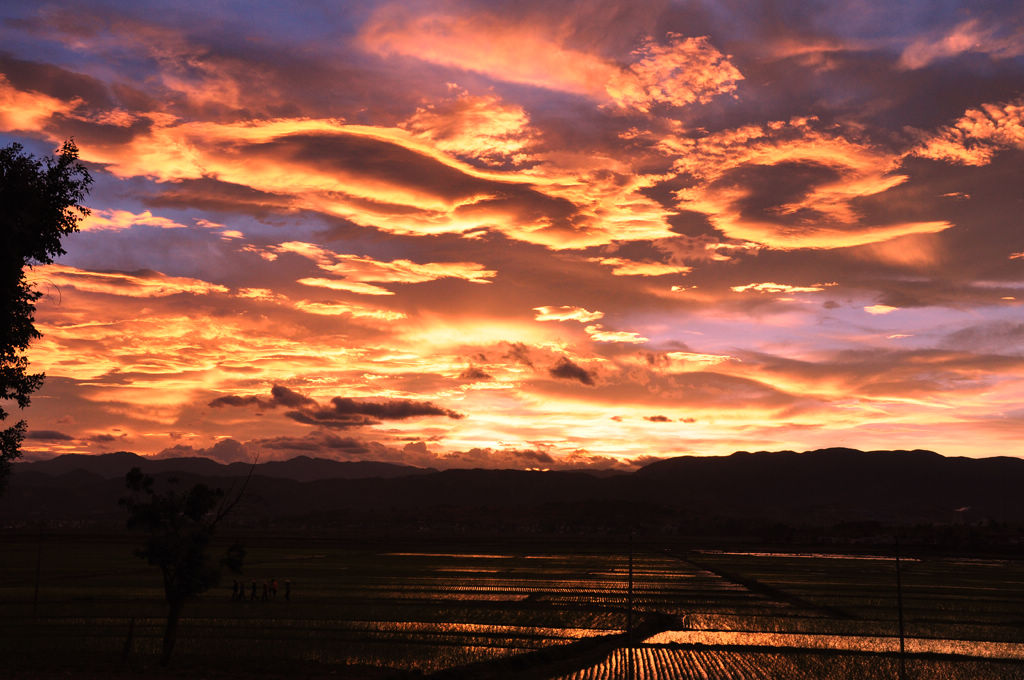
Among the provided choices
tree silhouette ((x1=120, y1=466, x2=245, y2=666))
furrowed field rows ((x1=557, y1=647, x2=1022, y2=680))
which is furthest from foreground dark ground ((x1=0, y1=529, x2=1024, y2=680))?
tree silhouette ((x1=120, y1=466, x2=245, y2=666))

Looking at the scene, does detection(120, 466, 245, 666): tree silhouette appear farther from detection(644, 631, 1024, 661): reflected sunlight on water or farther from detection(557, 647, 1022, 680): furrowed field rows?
detection(644, 631, 1024, 661): reflected sunlight on water

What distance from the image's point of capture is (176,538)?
3297cm

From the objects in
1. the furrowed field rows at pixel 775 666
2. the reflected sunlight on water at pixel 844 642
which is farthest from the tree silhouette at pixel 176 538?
the reflected sunlight on water at pixel 844 642

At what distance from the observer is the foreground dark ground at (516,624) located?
34.6 m

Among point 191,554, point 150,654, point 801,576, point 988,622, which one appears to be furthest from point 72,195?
point 801,576

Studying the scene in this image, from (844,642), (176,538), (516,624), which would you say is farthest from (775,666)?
(176,538)

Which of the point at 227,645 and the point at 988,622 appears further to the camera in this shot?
the point at 988,622

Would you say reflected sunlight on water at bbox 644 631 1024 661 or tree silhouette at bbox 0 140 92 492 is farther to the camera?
reflected sunlight on water at bbox 644 631 1024 661

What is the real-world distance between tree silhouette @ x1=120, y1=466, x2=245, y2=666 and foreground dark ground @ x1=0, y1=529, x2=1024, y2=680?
3.19m

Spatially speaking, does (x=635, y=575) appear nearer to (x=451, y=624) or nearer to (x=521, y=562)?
(x=521, y=562)

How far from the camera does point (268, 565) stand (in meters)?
90.9

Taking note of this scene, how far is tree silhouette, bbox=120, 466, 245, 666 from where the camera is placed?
32.8m

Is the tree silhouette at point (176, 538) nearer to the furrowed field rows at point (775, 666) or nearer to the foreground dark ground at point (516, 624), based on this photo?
the foreground dark ground at point (516, 624)

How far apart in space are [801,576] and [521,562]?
33.4 meters
